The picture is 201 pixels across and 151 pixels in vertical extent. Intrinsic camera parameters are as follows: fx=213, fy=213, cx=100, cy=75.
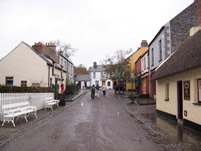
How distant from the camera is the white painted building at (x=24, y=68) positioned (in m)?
24.8

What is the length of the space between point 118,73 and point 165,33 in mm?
16798

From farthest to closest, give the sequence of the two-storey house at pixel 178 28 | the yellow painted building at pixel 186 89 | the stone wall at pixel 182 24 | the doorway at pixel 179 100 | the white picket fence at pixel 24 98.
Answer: the stone wall at pixel 182 24 → the two-storey house at pixel 178 28 → the white picket fence at pixel 24 98 → the doorway at pixel 179 100 → the yellow painted building at pixel 186 89

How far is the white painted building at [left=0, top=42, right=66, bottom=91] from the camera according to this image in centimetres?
2475

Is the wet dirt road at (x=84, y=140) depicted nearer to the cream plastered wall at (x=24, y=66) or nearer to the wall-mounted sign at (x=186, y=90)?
the wall-mounted sign at (x=186, y=90)

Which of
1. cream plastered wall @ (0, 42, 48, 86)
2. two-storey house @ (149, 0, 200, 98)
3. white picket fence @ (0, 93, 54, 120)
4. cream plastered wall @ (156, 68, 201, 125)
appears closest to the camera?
cream plastered wall @ (156, 68, 201, 125)

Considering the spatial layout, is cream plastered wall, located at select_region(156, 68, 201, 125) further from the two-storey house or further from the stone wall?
the stone wall

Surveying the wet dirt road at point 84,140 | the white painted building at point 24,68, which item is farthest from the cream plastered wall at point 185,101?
the white painted building at point 24,68

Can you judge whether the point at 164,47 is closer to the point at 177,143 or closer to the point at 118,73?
the point at 177,143

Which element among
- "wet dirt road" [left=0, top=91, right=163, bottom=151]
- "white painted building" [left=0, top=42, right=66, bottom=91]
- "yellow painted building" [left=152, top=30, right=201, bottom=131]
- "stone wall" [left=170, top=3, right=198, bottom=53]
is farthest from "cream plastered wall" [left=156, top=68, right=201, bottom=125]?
"white painted building" [left=0, top=42, right=66, bottom=91]

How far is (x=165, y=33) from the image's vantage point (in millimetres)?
17531

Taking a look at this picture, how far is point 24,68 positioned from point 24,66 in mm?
237

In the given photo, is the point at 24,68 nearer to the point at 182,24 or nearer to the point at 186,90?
the point at 182,24

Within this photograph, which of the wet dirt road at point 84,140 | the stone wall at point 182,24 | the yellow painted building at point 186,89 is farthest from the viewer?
the stone wall at point 182,24

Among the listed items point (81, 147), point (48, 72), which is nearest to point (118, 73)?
point (48, 72)
